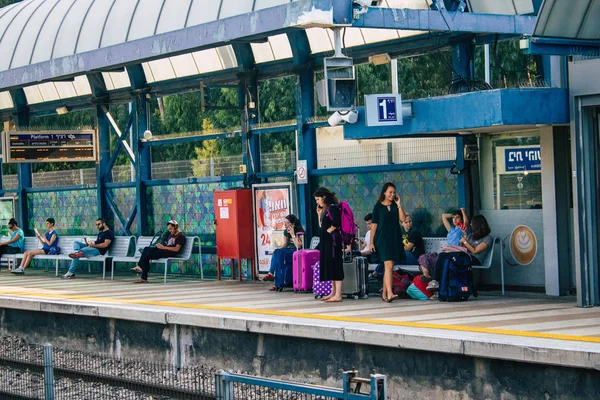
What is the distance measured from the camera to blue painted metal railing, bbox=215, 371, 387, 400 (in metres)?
5.18

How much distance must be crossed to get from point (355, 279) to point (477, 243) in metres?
1.68

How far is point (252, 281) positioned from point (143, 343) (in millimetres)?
4626

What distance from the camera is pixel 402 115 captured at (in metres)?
13.7

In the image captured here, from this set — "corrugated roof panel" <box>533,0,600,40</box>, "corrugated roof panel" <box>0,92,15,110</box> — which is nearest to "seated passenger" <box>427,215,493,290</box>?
"corrugated roof panel" <box>533,0,600,40</box>

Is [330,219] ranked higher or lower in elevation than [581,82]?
lower

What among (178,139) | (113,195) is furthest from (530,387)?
(113,195)

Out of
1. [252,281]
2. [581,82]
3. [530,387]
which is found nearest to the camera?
[530,387]

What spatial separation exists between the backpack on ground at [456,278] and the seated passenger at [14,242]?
1219 centimetres

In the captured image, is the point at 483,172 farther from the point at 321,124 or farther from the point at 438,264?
the point at 321,124

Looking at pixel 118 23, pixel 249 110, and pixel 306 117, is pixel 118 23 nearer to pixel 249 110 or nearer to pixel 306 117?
pixel 249 110

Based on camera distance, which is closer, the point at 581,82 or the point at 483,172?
the point at 581,82

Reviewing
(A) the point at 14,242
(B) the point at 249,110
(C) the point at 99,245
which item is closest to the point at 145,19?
(B) the point at 249,110

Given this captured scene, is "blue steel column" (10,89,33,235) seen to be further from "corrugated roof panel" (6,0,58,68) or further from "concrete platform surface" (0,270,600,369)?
"concrete platform surface" (0,270,600,369)

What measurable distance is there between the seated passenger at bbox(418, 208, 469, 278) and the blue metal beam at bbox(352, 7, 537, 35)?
2376 mm
